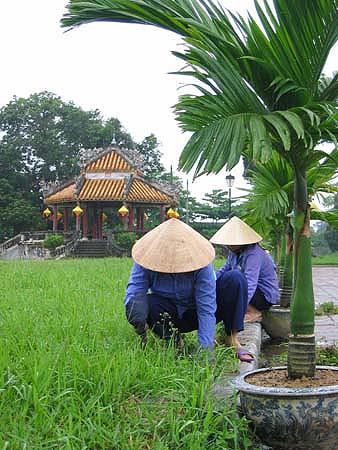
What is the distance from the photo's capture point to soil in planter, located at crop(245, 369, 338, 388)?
2.51 m

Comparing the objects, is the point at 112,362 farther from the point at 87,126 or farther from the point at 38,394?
the point at 87,126

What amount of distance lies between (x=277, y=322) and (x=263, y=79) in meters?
3.14

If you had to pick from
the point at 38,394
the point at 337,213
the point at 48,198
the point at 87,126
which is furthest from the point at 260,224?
the point at 87,126

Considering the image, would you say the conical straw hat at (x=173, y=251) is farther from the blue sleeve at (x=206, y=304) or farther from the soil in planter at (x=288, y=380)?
the soil in planter at (x=288, y=380)

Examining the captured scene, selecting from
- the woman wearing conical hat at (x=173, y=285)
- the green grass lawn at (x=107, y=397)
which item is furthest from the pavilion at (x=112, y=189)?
the green grass lawn at (x=107, y=397)

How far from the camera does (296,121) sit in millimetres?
2328

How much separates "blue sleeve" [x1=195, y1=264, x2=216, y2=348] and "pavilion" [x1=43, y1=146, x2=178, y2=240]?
72.4 ft

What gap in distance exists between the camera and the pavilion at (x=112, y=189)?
2603 cm

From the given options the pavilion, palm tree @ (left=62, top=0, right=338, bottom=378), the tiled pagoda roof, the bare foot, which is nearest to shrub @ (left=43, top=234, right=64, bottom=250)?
the pavilion

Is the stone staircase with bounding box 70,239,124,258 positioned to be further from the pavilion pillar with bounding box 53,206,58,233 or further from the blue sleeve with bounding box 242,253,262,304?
the blue sleeve with bounding box 242,253,262,304

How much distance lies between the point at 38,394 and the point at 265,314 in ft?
10.7

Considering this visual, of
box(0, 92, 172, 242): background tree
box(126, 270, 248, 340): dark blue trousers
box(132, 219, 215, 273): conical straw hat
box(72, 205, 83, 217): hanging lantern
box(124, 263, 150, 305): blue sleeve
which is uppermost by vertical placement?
box(0, 92, 172, 242): background tree

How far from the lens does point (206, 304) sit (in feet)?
A: 11.0

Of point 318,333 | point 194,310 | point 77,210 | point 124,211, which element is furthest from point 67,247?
point 194,310
